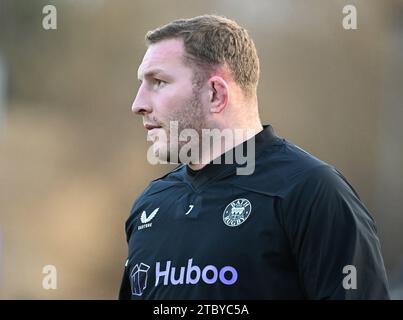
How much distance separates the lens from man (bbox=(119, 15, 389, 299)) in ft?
6.40

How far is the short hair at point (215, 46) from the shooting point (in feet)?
7.81

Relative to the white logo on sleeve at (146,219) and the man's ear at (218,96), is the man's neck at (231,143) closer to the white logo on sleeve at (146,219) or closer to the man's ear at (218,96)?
the man's ear at (218,96)

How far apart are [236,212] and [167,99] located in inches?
18.2

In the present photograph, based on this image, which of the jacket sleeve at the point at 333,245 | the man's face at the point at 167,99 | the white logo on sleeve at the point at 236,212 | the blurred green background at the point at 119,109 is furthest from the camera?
the blurred green background at the point at 119,109

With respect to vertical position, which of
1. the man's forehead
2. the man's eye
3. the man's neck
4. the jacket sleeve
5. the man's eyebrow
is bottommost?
the jacket sleeve

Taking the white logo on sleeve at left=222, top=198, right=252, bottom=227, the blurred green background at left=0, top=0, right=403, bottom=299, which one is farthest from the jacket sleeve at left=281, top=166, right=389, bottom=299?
the blurred green background at left=0, top=0, right=403, bottom=299

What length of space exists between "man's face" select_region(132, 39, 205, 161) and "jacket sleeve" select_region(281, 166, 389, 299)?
50 centimetres

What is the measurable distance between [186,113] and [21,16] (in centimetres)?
574

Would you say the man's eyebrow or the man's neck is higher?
the man's eyebrow

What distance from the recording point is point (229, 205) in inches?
85.8

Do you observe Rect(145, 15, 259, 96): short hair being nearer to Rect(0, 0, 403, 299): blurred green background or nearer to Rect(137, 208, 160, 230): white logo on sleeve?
Rect(137, 208, 160, 230): white logo on sleeve

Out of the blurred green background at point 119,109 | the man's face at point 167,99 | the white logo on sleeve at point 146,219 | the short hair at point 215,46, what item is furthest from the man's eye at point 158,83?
the blurred green background at point 119,109

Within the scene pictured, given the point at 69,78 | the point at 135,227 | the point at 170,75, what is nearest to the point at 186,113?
the point at 170,75

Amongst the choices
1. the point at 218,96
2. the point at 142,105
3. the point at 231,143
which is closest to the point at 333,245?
the point at 231,143
